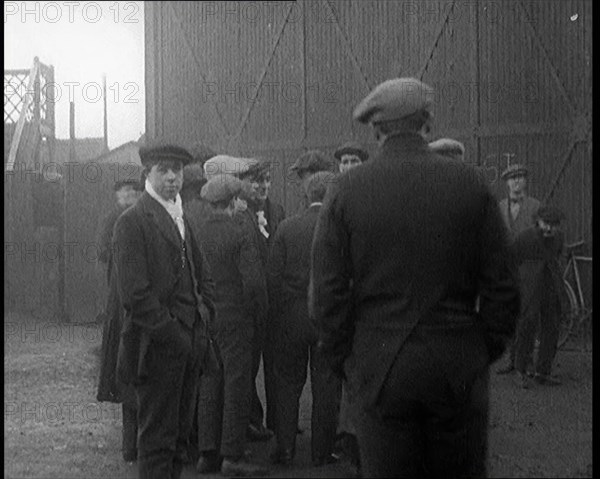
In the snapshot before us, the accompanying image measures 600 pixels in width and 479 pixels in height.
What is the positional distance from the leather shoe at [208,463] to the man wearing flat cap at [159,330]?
1035mm

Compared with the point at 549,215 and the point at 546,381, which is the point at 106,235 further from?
the point at 546,381

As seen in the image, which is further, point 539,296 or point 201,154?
point 539,296

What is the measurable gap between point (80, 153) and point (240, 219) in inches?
1292

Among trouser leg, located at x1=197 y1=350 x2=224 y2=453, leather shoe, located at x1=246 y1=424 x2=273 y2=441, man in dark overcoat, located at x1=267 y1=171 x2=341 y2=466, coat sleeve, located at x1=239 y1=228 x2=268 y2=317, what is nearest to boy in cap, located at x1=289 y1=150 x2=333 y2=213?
man in dark overcoat, located at x1=267 y1=171 x2=341 y2=466

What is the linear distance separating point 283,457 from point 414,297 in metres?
2.92

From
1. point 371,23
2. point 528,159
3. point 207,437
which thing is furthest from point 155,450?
point 371,23

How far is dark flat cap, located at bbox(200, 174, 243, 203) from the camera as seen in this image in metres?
5.56

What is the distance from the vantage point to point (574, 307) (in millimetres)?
10305

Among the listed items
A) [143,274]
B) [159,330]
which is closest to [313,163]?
[143,274]

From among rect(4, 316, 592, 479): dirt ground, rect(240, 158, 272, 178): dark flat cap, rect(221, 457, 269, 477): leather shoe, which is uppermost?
rect(240, 158, 272, 178): dark flat cap

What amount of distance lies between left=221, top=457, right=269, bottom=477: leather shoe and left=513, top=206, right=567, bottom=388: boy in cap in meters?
3.59

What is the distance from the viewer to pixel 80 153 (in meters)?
37.1

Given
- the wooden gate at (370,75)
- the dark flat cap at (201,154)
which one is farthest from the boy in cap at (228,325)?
the wooden gate at (370,75)

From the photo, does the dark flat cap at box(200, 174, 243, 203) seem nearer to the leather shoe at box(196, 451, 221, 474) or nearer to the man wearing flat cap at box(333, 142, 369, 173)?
the man wearing flat cap at box(333, 142, 369, 173)
